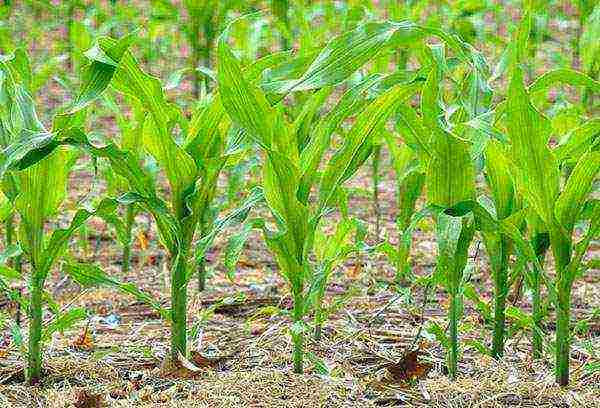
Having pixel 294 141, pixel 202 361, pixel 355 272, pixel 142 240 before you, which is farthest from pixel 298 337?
pixel 142 240

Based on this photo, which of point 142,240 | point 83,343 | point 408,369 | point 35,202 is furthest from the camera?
point 142,240

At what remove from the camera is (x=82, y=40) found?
12.9 feet

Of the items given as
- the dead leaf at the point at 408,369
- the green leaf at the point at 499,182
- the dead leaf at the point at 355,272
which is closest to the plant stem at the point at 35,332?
the dead leaf at the point at 408,369

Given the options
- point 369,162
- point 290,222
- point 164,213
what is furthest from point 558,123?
point 369,162

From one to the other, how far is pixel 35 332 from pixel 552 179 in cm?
119

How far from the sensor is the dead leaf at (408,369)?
2354 mm

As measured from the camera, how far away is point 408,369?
2367mm

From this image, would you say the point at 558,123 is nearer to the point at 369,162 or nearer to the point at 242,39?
the point at 242,39

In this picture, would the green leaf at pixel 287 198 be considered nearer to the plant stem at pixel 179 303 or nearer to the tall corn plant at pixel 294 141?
the tall corn plant at pixel 294 141

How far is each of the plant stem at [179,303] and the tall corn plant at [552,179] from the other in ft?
2.54

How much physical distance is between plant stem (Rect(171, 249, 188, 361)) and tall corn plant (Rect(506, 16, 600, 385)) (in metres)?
0.77

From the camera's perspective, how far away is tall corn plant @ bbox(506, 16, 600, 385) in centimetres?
205

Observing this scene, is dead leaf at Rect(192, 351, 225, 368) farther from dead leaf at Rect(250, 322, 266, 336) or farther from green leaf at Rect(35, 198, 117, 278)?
green leaf at Rect(35, 198, 117, 278)

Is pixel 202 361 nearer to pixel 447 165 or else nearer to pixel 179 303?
pixel 179 303
